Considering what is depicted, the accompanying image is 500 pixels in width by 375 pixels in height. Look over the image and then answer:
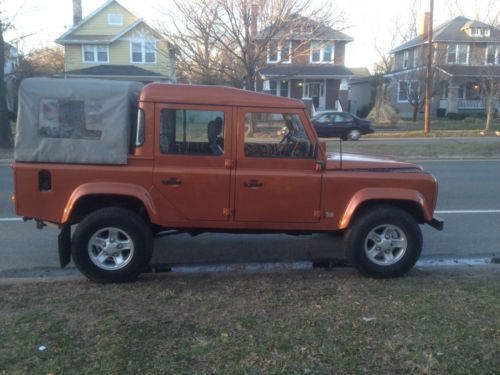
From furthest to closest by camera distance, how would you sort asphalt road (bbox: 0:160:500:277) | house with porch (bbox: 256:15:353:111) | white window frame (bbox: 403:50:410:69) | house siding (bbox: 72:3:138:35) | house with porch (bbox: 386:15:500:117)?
white window frame (bbox: 403:50:410:69) → house siding (bbox: 72:3:138:35) → house with porch (bbox: 386:15:500:117) → house with porch (bbox: 256:15:353:111) → asphalt road (bbox: 0:160:500:277)

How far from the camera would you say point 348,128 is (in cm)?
2462

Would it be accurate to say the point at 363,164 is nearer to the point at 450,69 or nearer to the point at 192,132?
the point at 192,132

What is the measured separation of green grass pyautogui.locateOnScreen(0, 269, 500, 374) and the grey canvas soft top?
1315 millimetres

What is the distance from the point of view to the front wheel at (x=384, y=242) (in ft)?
16.2

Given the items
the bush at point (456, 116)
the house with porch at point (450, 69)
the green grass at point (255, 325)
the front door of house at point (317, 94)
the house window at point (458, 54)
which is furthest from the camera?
the house window at point (458, 54)

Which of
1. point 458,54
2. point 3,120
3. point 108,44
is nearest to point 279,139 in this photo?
point 3,120

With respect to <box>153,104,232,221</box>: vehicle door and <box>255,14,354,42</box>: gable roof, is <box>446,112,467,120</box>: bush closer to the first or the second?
<box>255,14,354,42</box>: gable roof

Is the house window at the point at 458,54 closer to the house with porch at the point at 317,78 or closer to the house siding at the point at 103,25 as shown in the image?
the house with porch at the point at 317,78

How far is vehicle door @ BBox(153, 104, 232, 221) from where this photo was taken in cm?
480

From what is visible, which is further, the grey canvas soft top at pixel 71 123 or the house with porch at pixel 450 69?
the house with porch at pixel 450 69

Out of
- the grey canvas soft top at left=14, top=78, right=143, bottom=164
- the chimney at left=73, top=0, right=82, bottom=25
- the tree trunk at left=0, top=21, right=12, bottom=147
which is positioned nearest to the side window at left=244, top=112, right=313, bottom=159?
the grey canvas soft top at left=14, top=78, right=143, bottom=164

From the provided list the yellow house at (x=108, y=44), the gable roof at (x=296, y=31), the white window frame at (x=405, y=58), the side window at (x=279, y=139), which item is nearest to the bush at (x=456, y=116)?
the white window frame at (x=405, y=58)

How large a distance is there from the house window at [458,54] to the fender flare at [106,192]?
134ft

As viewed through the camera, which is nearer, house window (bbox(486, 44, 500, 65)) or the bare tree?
the bare tree
